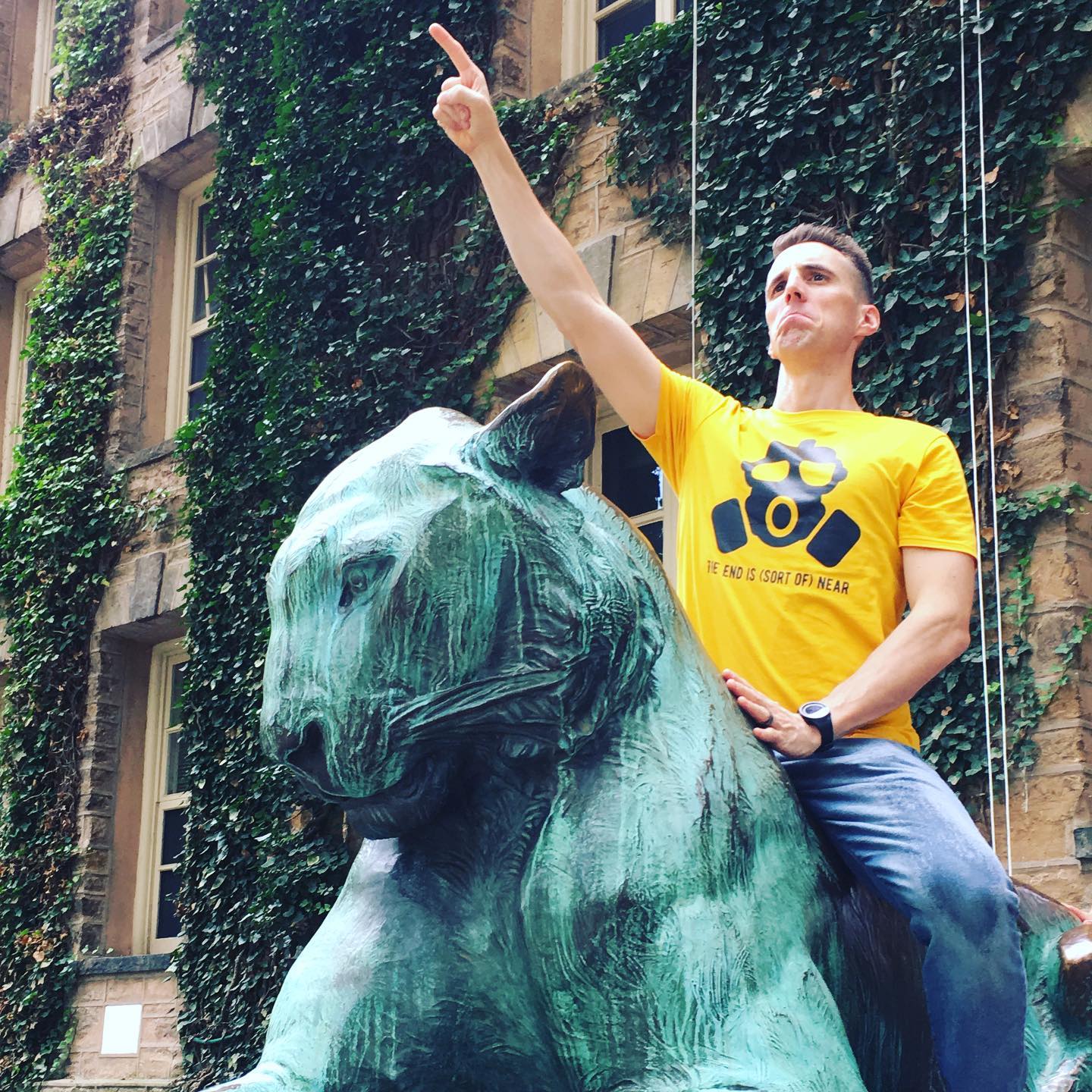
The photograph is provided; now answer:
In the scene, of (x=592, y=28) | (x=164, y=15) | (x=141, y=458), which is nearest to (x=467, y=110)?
(x=592, y=28)

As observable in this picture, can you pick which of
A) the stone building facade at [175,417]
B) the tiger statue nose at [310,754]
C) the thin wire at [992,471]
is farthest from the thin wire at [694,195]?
the tiger statue nose at [310,754]

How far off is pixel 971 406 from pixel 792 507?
362 cm

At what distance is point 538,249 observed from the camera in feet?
7.39

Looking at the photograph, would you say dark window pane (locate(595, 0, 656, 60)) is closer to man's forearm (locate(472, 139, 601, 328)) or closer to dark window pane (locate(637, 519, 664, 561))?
dark window pane (locate(637, 519, 664, 561))

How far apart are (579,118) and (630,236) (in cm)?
75

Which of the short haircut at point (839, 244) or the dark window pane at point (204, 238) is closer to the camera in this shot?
the short haircut at point (839, 244)

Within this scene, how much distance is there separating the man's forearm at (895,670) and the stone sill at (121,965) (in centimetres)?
732

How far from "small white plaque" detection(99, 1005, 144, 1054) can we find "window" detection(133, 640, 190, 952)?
472 mm

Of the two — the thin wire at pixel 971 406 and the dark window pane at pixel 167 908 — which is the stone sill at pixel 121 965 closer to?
the dark window pane at pixel 167 908

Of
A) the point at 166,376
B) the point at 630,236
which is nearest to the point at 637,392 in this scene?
the point at 630,236

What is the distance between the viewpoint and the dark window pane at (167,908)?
9445mm

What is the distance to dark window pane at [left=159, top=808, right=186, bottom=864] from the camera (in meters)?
9.61

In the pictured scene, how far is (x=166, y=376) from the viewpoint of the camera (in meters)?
10.5

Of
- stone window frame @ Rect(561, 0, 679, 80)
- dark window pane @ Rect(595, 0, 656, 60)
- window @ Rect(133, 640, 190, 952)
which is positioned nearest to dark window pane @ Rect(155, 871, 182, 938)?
window @ Rect(133, 640, 190, 952)
